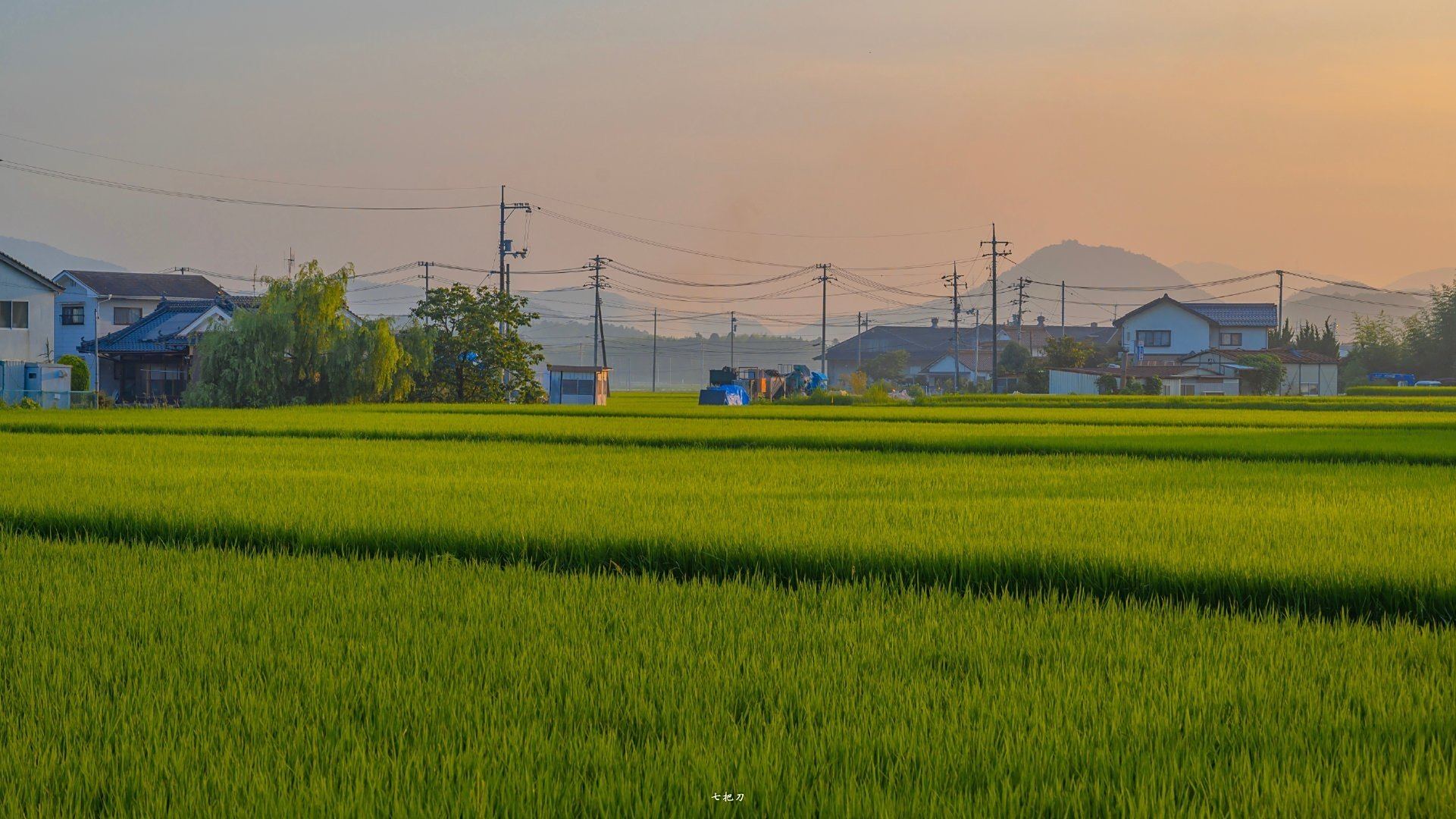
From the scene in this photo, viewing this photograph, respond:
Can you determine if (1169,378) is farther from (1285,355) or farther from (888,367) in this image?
(888,367)

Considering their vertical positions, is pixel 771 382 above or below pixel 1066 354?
below

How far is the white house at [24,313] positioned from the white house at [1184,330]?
58.1 m

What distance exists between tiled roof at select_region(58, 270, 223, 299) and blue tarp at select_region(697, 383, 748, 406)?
30.2 metres

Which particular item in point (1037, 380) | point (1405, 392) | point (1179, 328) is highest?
Answer: point (1179, 328)

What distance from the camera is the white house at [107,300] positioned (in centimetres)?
5162

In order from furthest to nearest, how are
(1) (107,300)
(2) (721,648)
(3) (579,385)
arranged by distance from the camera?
(1) (107,300) → (3) (579,385) → (2) (721,648)

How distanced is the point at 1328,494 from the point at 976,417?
19.0m

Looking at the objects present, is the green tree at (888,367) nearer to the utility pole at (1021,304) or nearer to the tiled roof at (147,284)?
the utility pole at (1021,304)

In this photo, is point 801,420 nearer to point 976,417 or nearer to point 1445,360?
point 976,417

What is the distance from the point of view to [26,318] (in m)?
40.1

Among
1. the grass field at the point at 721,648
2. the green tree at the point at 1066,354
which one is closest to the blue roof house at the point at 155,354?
the grass field at the point at 721,648

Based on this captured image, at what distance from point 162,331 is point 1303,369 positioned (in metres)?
62.0

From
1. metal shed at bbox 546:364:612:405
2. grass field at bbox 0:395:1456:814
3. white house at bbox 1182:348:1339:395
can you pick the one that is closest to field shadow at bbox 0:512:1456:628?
grass field at bbox 0:395:1456:814

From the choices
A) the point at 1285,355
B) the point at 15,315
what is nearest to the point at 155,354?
the point at 15,315
